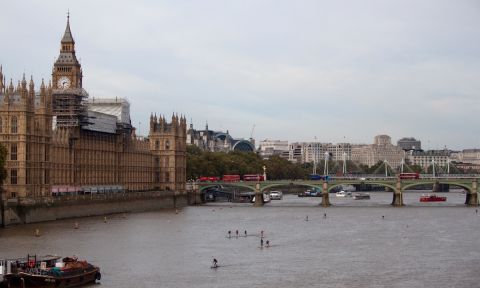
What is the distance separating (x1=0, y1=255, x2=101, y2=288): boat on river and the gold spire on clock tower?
106 meters

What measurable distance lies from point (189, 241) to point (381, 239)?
61.6ft

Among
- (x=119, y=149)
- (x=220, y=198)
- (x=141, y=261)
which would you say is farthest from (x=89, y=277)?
(x=220, y=198)

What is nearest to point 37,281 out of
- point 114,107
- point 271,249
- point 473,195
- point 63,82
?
point 271,249

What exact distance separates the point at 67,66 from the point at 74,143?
40.7 metres

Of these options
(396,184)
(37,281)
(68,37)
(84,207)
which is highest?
(68,37)

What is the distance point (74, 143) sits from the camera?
129m

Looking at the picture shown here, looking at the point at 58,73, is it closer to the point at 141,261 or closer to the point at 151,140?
the point at 151,140

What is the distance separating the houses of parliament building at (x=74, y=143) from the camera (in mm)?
105250

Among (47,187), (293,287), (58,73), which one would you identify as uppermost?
(58,73)

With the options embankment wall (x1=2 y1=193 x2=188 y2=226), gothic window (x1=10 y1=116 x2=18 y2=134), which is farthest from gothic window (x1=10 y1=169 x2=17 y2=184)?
gothic window (x1=10 y1=116 x2=18 y2=134)

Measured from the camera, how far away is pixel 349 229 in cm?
10362

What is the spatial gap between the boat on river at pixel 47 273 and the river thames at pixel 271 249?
1.37m

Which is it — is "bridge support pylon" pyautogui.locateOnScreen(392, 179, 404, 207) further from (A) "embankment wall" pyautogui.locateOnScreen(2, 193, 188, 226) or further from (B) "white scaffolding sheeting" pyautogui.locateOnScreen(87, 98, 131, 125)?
(B) "white scaffolding sheeting" pyautogui.locateOnScreen(87, 98, 131, 125)

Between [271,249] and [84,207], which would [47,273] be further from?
[84,207]
